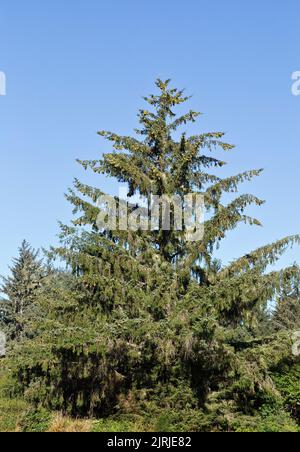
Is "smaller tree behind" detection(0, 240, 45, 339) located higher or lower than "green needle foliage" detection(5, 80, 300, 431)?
higher

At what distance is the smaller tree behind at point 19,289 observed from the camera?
3847cm

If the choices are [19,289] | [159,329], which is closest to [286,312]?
[19,289]

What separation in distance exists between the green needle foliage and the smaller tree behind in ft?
78.0

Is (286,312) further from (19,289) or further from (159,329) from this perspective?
(159,329)

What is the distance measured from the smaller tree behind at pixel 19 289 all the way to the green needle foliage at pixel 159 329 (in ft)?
78.0

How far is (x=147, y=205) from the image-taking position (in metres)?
16.8

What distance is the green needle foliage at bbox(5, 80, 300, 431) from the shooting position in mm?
12703

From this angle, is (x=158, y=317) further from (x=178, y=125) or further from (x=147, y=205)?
(x=178, y=125)

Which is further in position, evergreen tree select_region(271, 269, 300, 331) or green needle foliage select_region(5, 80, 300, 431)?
evergreen tree select_region(271, 269, 300, 331)

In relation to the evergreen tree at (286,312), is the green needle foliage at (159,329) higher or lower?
lower

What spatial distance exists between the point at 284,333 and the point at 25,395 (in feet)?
25.0

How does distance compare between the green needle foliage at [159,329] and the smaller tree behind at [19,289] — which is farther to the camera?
the smaller tree behind at [19,289]
